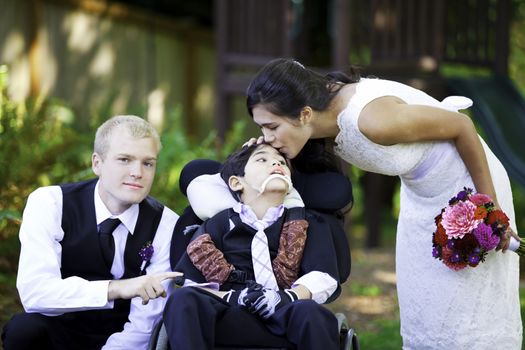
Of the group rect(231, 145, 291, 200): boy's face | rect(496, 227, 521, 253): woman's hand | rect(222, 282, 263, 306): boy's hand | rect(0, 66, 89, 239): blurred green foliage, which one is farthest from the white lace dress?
rect(0, 66, 89, 239): blurred green foliage

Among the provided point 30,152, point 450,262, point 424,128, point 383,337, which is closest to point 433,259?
point 450,262

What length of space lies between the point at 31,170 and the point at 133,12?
4413mm

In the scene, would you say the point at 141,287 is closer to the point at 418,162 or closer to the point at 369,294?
the point at 418,162

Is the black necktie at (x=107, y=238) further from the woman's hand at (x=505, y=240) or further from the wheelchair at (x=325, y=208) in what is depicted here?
the woman's hand at (x=505, y=240)

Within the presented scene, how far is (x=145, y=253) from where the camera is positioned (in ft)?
11.7

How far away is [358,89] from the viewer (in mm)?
3621

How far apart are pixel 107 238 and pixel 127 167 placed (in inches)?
11.7

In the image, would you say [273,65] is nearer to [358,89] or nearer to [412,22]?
[358,89]

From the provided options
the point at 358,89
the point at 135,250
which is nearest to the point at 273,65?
the point at 358,89

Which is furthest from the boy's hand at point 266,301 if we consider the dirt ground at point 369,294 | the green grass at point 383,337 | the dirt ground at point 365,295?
the dirt ground at point 369,294

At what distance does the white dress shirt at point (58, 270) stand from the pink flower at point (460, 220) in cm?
113

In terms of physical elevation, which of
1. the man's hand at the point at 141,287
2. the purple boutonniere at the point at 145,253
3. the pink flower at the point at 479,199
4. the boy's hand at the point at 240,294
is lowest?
the boy's hand at the point at 240,294

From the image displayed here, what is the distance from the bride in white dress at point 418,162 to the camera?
3.50m

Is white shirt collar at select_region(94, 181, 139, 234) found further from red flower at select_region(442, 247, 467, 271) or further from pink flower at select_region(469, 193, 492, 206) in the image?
pink flower at select_region(469, 193, 492, 206)
